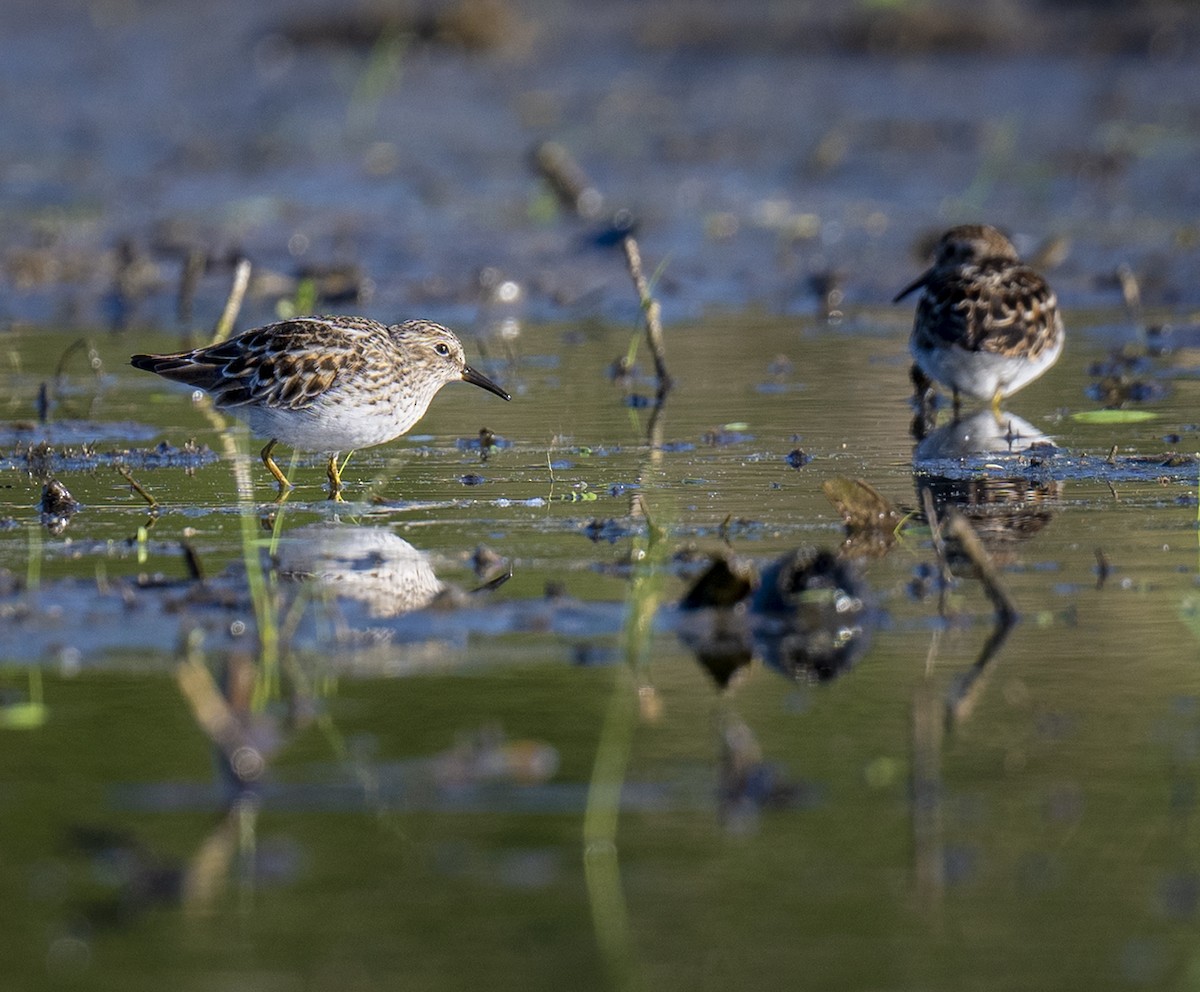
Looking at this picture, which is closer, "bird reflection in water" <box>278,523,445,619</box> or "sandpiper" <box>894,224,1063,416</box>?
"bird reflection in water" <box>278,523,445,619</box>

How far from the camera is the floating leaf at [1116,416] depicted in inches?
462

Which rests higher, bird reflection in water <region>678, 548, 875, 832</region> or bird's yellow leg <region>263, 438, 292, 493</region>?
bird's yellow leg <region>263, 438, 292, 493</region>

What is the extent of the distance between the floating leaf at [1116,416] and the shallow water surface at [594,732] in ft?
2.56

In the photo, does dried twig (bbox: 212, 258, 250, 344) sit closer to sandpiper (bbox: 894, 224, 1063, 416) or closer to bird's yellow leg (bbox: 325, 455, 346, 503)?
bird's yellow leg (bbox: 325, 455, 346, 503)

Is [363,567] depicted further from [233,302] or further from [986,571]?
[233,302]

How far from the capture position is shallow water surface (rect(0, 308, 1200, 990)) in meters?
4.93

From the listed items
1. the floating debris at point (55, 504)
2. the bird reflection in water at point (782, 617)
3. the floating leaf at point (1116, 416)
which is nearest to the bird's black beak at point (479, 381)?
the floating debris at point (55, 504)

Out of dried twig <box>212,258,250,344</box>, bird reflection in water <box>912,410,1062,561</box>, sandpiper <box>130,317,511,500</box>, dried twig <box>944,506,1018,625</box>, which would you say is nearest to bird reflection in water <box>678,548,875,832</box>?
dried twig <box>944,506,1018,625</box>

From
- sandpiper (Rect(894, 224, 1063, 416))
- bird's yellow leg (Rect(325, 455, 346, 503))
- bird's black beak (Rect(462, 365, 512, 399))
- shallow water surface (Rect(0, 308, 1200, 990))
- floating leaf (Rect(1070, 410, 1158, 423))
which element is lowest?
shallow water surface (Rect(0, 308, 1200, 990))

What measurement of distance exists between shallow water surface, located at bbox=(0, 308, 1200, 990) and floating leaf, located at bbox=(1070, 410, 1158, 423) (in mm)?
781

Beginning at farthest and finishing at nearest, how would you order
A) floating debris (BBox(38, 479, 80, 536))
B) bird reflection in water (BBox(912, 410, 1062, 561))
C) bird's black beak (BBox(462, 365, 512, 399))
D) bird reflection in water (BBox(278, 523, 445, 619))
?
bird's black beak (BBox(462, 365, 512, 399)) < floating debris (BBox(38, 479, 80, 536)) < bird reflection in water (BBox(912, 410, 1062, 561)) < bird reflection in water (BBox(278, 523, 445, 619))

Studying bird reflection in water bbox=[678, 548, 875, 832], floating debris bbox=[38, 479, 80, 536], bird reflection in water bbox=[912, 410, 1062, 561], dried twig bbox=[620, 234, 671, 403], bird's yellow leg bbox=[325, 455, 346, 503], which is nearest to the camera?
bird reflection in water bbox=[678, 548, 875, 832]

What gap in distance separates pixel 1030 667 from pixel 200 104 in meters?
22.2

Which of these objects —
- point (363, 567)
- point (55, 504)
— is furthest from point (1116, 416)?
point (55, 504)
